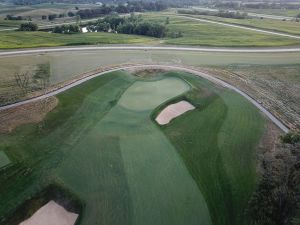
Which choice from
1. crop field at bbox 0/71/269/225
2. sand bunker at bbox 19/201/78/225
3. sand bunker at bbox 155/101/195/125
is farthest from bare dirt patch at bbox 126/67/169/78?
sand bunker at bbox 19/201/78/225

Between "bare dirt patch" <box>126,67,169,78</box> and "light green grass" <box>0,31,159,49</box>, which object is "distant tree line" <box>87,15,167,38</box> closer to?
"light green grass" <box>0,31,159,49</box>

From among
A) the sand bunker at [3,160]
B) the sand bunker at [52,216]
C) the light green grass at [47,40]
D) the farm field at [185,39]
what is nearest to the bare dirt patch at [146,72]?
the farm field at [185,39]

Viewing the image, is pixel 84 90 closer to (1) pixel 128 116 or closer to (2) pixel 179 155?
(1) pixel 128 116

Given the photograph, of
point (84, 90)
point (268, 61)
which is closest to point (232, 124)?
point (84, 90)

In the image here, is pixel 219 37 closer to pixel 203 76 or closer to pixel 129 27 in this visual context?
pixel 129 27

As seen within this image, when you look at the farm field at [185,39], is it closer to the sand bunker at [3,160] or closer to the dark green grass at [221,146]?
the dark green grass at [221,146]

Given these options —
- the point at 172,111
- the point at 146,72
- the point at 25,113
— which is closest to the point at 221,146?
the point at 172,111
